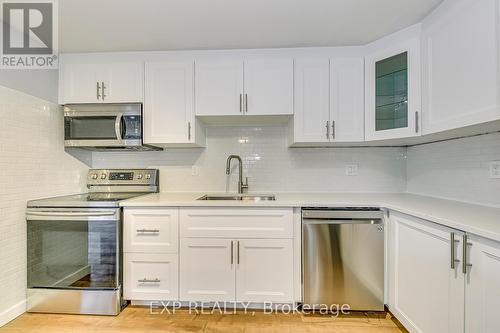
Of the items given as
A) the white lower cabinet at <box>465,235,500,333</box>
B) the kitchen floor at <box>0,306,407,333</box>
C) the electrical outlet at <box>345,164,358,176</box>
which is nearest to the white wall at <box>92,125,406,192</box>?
the electrical outlet at <box>345,164,358,176</box>

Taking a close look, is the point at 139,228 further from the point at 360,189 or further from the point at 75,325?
the point at 360,189

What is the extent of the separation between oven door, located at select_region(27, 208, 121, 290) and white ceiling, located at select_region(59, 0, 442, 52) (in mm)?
1367

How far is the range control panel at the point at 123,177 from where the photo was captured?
267 cm

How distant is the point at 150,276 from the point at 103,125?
1.37 meters

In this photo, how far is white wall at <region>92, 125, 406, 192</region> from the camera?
2.62 metres

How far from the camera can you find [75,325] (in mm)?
1919

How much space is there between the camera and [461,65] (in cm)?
150

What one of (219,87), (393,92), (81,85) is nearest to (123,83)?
(81,85)

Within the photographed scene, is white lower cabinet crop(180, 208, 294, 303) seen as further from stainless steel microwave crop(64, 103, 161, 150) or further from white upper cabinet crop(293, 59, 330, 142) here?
stainless steel microwave crop(64, 103, 161, 150)

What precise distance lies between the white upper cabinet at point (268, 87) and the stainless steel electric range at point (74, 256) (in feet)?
4.50

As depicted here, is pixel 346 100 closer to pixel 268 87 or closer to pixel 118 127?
pixel 268 87

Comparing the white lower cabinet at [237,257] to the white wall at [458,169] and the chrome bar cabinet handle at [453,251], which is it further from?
the white wall at [458,169]

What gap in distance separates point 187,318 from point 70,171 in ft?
5.62

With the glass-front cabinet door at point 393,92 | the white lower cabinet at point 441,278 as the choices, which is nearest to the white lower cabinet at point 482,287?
the white lower cabinet at point 441,278
